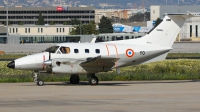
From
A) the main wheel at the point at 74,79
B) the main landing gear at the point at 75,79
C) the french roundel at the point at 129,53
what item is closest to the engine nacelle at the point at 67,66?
the main landing gear at the point at 75,79

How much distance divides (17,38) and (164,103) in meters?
88.0

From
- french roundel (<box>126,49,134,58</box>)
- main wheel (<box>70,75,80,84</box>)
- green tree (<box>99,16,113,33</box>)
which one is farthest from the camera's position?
green tree (<box>99,16,113,33</box>)

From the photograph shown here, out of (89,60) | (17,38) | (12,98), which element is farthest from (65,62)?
(17,38)

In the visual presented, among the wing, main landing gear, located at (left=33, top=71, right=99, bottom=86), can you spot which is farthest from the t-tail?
main landing gear, located at (left=33, top=71, right=99, bottom=86)

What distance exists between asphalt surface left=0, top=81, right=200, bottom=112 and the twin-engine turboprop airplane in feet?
2.95

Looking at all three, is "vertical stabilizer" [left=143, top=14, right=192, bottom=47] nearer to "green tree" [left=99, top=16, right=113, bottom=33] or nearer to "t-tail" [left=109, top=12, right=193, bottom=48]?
"t-tail" [left=109, top=12, right=193, bottom=48]

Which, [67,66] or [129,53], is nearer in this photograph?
[67,66]

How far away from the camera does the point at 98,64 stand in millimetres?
29547

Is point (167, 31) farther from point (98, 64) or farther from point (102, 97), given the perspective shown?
point (102, 97)

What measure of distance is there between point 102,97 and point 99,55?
6.06 metres

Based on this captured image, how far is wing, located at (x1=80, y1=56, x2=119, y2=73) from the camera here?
29.1 metres

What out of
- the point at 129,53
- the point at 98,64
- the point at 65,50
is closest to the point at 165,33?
the point at 129,53

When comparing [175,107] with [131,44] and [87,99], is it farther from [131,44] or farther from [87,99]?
[131,44]

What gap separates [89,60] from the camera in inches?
1147
